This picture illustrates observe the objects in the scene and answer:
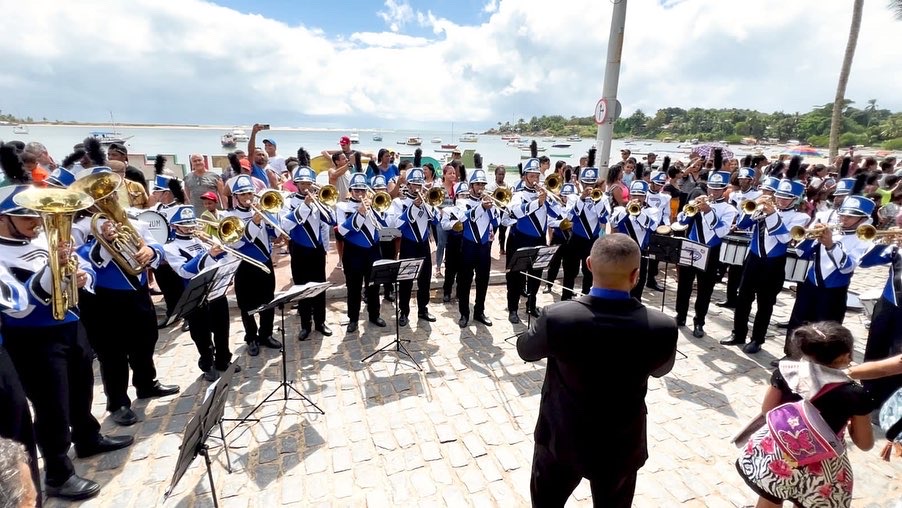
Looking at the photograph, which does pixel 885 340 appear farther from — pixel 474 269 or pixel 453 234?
pixel 453 234

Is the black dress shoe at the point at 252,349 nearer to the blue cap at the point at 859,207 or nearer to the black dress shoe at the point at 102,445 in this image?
the black dress shoe at the point at 102,445

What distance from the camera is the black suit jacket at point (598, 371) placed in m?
2.23

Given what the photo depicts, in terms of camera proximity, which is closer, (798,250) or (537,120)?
(798,250)

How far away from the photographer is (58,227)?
135 inches

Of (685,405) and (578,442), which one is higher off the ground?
(578,442)

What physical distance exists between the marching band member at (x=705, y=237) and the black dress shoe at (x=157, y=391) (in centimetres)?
769

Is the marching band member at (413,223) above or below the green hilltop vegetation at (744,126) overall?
below

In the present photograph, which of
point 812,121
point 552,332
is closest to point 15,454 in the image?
point 552,332

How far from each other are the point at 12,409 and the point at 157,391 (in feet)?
8.10

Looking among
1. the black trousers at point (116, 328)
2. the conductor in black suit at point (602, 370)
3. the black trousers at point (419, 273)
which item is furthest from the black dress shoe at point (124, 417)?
the conductor in black suit at point (602, 370)

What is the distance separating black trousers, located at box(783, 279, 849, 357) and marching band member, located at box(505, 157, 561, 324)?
3.64m

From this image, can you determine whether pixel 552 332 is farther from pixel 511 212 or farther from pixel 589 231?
pixel 589 231

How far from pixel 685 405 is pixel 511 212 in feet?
13.0

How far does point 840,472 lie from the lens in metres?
2.69
